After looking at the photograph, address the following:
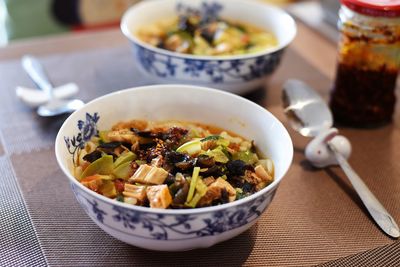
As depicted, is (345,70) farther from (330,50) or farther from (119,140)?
(119,140)

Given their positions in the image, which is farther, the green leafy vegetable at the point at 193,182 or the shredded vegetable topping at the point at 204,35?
the shredded vegetable topping at the point at 204,35

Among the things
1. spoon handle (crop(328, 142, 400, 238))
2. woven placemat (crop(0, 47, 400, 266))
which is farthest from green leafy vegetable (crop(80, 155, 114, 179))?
spoon handle (crop(328, 142, 400, 238))

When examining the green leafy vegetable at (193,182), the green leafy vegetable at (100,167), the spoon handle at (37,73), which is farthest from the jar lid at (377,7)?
the spoon handle at (37,73)

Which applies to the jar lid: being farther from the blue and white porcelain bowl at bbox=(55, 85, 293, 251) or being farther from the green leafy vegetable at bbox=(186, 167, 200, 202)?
the green leafy vegetable at bbox=(186, 167, 200, 202)

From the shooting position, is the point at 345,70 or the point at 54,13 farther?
the point at 54,13

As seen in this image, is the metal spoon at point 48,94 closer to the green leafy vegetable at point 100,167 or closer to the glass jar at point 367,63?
the green leafy vegetable at point 100,167

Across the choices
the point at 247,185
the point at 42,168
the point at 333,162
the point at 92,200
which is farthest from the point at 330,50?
the point at 92,200
